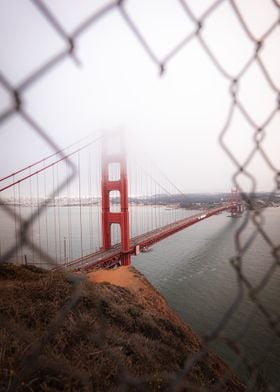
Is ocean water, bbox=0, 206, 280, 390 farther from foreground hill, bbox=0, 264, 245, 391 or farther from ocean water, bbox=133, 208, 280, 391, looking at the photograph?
foreground hill, bbox=0, 264, 245, 391

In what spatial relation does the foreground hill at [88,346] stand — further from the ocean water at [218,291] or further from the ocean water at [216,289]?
the ocean water at [218,291]

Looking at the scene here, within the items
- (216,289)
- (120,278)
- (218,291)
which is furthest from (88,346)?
(216,289)

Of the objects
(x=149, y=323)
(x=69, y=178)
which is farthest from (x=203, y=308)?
(x=69, y=178)

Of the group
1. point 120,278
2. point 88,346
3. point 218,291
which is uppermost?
point 88,346

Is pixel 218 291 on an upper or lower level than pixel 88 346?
lower

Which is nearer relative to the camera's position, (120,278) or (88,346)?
(88,346)

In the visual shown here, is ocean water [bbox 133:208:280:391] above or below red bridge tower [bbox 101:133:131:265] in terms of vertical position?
below

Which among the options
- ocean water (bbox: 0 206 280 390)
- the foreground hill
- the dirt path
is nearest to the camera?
the foreground hill

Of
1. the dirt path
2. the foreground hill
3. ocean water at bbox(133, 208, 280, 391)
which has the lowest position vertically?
ocean water at bbox(133, 208, 280, 391)

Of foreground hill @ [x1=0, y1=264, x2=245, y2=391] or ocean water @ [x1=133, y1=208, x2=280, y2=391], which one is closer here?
foreground hill @ [x1=0, y1=264, x2=245, y2=391]

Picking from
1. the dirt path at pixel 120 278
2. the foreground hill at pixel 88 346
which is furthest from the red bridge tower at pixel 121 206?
the foreground hill at pixel 88 346

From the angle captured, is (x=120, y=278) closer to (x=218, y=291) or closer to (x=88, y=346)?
(x=218, y=291)

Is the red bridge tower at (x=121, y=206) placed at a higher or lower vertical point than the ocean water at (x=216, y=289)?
higher

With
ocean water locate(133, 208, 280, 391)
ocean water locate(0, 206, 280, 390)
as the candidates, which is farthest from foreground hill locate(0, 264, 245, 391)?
ocean water locate(133, 208, 280, 391)
